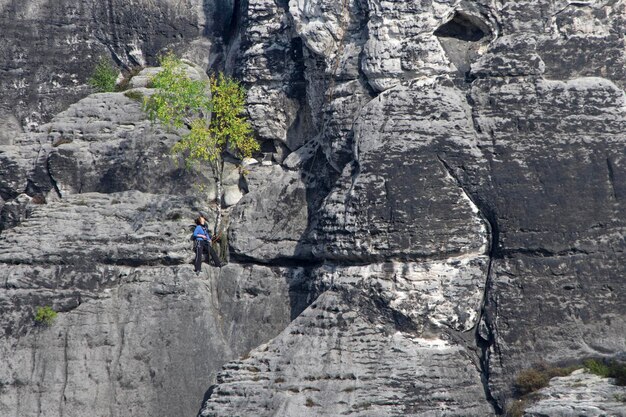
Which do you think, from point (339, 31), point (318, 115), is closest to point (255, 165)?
point (318, 115)

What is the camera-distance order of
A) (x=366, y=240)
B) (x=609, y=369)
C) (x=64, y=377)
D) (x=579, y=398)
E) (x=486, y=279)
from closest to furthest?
(x=579, y=398)
(x=609, y=369)
(x=486, y=279)
(x=366, y=240)
(x=64, y=377)

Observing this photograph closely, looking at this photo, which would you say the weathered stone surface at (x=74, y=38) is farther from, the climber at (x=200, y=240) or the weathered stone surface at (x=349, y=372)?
the weathered stone surface at (x=349, y=372)

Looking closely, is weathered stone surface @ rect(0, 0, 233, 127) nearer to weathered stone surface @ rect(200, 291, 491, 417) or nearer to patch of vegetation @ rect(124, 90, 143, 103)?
patch of vegetation @ rect(124, 90, 143, 103)

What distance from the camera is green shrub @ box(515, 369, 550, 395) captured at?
2248 cm

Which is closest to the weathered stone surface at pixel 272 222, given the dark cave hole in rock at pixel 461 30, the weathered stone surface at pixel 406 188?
the weathered stone surface at pixel 406 188

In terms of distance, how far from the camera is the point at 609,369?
22125 mm

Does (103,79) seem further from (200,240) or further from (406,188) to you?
(406,188)

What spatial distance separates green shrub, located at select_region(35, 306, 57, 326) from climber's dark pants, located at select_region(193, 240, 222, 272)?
295 centimetres

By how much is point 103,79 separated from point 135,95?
1.33 meters

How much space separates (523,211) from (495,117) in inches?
76.1

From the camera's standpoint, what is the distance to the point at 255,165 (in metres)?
27.7

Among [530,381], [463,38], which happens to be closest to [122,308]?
[530,381]

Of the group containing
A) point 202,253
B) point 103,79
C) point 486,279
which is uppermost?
point 103,79

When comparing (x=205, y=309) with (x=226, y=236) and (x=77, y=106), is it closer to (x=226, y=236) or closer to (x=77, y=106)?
(x=226, y=236)
